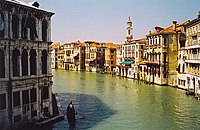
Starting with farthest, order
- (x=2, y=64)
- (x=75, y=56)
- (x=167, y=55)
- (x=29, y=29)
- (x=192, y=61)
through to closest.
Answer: (x=75, y=56), (x=167, y=55), (x=192, y=61), (x=29, y=29), (x=2, y=64)

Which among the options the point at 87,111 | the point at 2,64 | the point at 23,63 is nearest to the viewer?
the point at 2,64

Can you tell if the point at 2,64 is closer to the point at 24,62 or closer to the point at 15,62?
the point at 15,62

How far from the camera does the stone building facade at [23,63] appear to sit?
11.2 m

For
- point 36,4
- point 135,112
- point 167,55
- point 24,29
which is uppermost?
point 36,4

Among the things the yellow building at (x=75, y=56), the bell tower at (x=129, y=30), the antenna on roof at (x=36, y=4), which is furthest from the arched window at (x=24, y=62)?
the yellow building at (x=75, y=56)

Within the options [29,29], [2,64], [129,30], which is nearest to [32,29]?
[29,29]

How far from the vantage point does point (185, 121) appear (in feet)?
48.9

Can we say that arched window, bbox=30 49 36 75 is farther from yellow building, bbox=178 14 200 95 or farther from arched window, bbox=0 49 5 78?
Answer: yellow building, bbox=178 14 200 95

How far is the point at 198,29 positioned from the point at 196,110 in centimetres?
950

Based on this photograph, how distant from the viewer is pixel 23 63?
12.3 meters

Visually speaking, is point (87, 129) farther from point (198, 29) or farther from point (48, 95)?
point (198, 29)

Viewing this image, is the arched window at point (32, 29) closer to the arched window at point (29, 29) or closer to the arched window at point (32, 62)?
the arched window at point (29, 29)

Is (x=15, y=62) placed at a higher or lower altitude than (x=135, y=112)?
higher

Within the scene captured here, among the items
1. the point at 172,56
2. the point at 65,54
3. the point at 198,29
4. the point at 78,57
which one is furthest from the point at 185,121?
the point at 65,54
